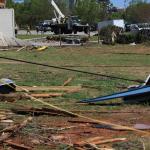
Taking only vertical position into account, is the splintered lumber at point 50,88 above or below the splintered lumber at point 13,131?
below

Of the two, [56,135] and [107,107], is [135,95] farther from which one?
[56,135]

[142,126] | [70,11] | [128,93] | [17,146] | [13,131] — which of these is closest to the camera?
[17,146]

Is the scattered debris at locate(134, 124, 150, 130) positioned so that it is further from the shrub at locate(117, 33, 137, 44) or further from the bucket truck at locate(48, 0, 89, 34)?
the bucket truck at locate(48, 0, 89, 34)

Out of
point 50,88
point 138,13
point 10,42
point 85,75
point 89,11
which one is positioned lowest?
point 10,42

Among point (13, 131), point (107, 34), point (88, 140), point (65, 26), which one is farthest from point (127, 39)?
point (88, 140)

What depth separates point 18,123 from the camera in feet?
34.5

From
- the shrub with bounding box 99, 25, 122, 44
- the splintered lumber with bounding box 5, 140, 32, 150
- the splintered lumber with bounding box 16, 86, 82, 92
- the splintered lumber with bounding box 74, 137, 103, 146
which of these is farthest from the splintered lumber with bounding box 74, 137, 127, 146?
the shrub with bounding box 99, 25, 122, 44

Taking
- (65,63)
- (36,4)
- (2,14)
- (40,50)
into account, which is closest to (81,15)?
(36,4)

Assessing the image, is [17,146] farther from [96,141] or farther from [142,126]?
[142,126]

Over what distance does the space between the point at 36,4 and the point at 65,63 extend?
105132 mm

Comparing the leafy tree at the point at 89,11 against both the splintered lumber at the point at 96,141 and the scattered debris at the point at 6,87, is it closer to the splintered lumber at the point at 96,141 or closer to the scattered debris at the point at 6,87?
the scattered debris at the point at 6,87

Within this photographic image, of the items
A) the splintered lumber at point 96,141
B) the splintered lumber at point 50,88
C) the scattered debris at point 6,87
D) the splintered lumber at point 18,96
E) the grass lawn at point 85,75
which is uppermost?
the splintered lumber at point 96,141

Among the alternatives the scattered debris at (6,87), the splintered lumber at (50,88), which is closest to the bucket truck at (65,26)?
the splintered lumber at (50,88)

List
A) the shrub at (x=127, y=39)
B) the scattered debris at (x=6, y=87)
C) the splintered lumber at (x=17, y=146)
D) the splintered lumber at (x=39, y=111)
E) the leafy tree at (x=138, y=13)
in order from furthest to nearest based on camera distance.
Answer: the leafy tree at (x=138, y=13) < the shrub at (x=127, y=39) < the scattered debris at (x=6, y=87) < the splintered lumber at (x=39, y=111) < the splintered lumber at (x=17, y=146)
